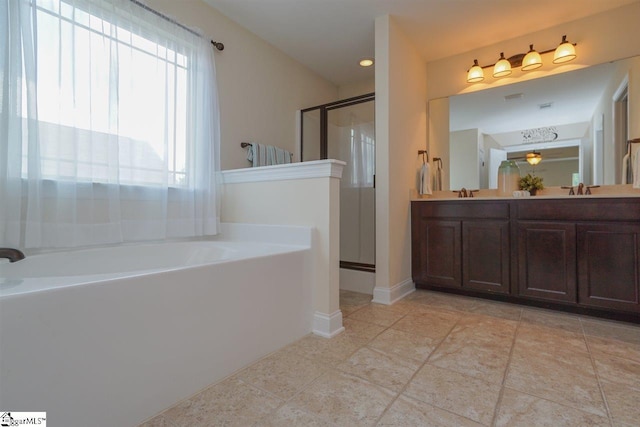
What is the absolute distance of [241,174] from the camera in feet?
7.29

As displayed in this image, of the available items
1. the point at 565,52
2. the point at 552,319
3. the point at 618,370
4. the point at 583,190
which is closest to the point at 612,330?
the point at 552,319

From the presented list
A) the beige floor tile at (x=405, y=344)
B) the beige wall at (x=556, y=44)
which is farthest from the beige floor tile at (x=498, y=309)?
the beige wall at (x=556, y=44)

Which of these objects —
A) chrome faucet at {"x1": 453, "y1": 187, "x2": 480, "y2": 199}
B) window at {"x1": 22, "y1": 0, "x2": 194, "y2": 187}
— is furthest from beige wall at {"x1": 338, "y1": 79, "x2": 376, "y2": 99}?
window at {"x1": 22, "y1": 0, "x2": 194, "y2": 187}

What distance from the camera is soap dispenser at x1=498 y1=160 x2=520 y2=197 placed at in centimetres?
272

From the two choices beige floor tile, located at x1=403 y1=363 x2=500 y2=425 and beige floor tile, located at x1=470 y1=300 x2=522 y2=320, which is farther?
beige floor tile, located at x1=470 y1=300 x2=522 y2=320

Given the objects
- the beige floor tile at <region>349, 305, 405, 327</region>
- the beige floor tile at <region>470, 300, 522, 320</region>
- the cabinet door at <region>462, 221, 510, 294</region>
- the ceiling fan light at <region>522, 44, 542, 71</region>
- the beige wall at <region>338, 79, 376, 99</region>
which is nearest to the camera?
the beige floor tile at <region>349, 305, 405, 327</region>

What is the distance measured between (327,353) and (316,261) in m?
0.52

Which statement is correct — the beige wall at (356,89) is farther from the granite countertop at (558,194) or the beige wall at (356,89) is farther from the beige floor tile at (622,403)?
the beige floor tile at (622,403)

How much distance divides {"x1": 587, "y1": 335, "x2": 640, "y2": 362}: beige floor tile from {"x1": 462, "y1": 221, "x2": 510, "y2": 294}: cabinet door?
678mm

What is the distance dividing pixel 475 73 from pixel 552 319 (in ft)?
7.32

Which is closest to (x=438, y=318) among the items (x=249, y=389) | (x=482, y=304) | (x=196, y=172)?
(x=482, y=304)

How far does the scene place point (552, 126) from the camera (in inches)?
104

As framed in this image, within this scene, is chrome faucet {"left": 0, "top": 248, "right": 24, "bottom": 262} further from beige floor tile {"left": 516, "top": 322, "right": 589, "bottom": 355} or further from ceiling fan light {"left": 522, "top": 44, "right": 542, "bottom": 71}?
ceiling fan light {"left": 522, "top": 44, "right": 542, "bottom": 71}

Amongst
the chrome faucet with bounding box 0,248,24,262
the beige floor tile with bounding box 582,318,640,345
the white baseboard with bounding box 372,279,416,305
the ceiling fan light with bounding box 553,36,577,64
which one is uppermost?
the ceiling fan light with bounding box 553,36,577,64
